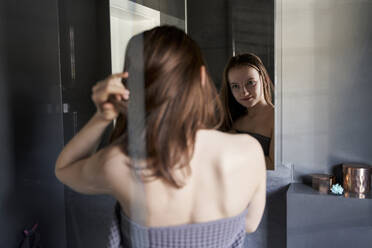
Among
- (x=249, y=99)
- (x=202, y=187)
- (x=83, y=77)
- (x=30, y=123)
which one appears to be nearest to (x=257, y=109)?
(x=249, y=99)

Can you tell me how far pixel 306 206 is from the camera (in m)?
0.87

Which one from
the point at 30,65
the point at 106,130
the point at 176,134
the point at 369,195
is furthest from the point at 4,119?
the point at 369,195

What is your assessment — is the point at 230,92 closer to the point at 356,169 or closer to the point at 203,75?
the point at 203,75

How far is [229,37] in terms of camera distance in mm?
719

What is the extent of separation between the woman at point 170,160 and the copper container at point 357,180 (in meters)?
0.40

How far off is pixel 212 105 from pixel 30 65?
0.51 metres

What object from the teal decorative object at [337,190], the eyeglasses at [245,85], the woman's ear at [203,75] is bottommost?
the teal decorative object at [337,190]

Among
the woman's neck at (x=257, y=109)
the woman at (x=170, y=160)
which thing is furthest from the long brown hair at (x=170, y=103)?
the woman's neck at (x=257, y=109)

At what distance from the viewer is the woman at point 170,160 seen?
0.51m

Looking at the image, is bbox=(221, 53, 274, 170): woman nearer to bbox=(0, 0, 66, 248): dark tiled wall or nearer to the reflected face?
the reflected face

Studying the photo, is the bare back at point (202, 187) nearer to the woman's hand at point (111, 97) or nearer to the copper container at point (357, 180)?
the woman's hand at point (111, 97)

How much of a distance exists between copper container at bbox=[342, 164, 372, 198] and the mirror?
23 cm

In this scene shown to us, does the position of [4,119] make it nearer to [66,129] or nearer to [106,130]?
[66,129]

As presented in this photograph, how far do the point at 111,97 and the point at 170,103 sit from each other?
0.10 m
